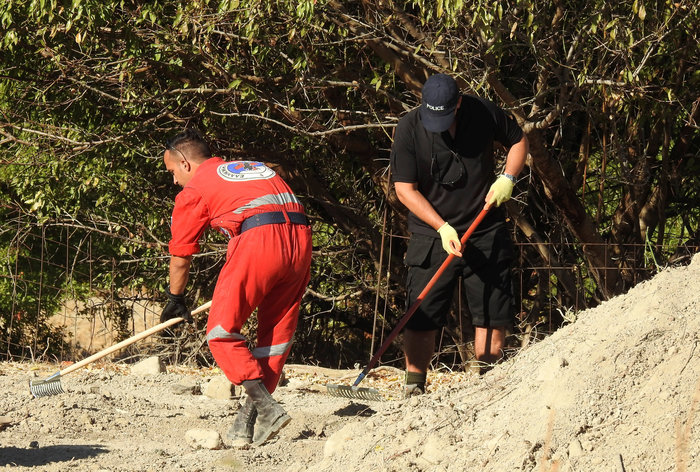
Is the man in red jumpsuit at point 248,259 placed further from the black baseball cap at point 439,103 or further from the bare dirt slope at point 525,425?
the black baseball cap at point 439,103

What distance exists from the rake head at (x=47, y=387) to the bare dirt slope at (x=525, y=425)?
320 mm

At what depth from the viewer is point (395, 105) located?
23.3 ft

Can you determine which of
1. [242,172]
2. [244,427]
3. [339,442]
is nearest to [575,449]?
[339,442]

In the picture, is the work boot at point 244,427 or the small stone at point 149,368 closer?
the work boot at point 244,427

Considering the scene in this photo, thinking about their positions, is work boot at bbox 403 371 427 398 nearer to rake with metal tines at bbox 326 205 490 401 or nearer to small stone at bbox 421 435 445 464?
rake with metal tines at bbox 326 205 490 401

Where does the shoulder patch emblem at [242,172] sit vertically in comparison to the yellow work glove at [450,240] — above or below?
above

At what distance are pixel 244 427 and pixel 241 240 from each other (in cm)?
100

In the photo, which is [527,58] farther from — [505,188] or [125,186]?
[125,186]

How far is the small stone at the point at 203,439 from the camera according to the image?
460 cm

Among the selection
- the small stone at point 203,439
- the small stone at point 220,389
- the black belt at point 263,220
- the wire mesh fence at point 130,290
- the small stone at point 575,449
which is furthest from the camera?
the wire mesh fence at point 130,290

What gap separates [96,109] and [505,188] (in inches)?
182

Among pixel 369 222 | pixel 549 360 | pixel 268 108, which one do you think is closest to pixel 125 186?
pixel 268 108

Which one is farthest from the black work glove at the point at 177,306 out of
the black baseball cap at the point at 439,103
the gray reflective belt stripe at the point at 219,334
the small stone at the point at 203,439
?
the black baseball cap at the point at 439,103

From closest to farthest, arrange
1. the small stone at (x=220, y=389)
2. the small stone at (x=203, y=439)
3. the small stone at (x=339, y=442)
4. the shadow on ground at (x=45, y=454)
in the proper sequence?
the small stone at (x=339, y=442) < the shadow on ground at (x=45, y=454) < the small stone at (x=203, y=439) < the small stone at (x=220, y=389)
